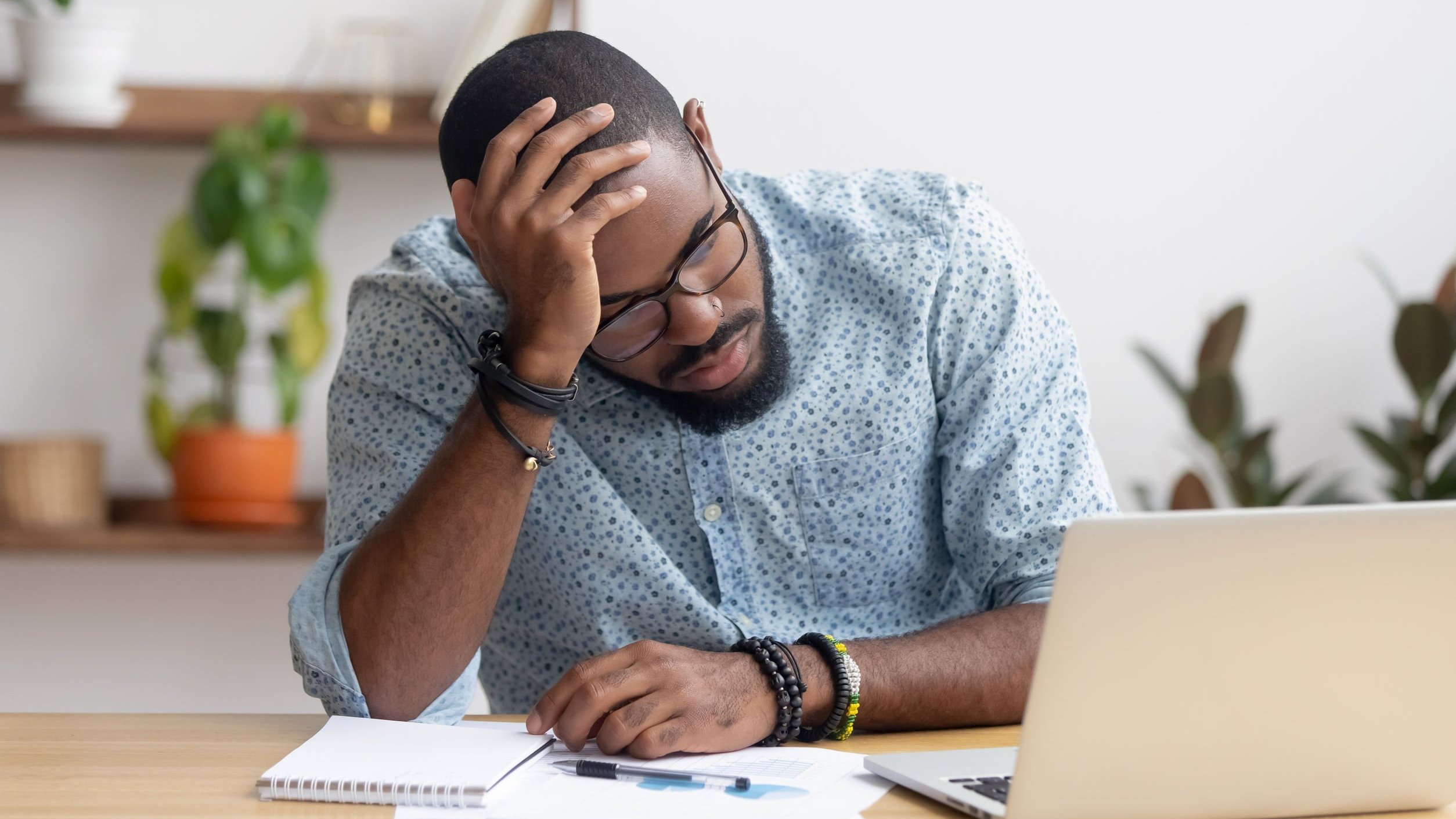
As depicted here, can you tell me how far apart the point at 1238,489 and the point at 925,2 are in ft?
3.09

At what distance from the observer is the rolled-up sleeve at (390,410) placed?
1269mm

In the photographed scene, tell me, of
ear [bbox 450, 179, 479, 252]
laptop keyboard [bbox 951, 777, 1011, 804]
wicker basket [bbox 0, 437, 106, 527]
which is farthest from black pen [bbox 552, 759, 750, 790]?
wicker basket [bbox 0, 437, 106, 527]

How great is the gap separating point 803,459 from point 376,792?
0.64 meters

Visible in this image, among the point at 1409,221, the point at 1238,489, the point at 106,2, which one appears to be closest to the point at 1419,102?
the point at 1409,221

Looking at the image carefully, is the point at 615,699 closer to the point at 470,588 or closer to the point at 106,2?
the point at 470,588

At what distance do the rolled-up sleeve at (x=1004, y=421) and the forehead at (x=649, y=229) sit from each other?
34cm

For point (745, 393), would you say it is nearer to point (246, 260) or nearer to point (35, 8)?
point (246, 260)

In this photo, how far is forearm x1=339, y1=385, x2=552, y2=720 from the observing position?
114 centimetres

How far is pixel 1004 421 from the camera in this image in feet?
4.29

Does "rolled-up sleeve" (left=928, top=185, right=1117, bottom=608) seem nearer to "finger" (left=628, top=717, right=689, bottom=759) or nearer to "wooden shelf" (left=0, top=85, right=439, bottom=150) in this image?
"finger" (left=628, top=717, right=689, bottom=759)

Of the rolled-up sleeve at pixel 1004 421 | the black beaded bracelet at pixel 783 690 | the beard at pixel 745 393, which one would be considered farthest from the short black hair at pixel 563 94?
the black beaded bracelet at pixel 783 690

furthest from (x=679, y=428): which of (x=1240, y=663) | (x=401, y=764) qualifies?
(x=1240, y=663)

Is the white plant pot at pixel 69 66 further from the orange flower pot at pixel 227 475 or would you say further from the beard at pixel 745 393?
the beard at pixel 745 393

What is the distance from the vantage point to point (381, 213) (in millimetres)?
2486
